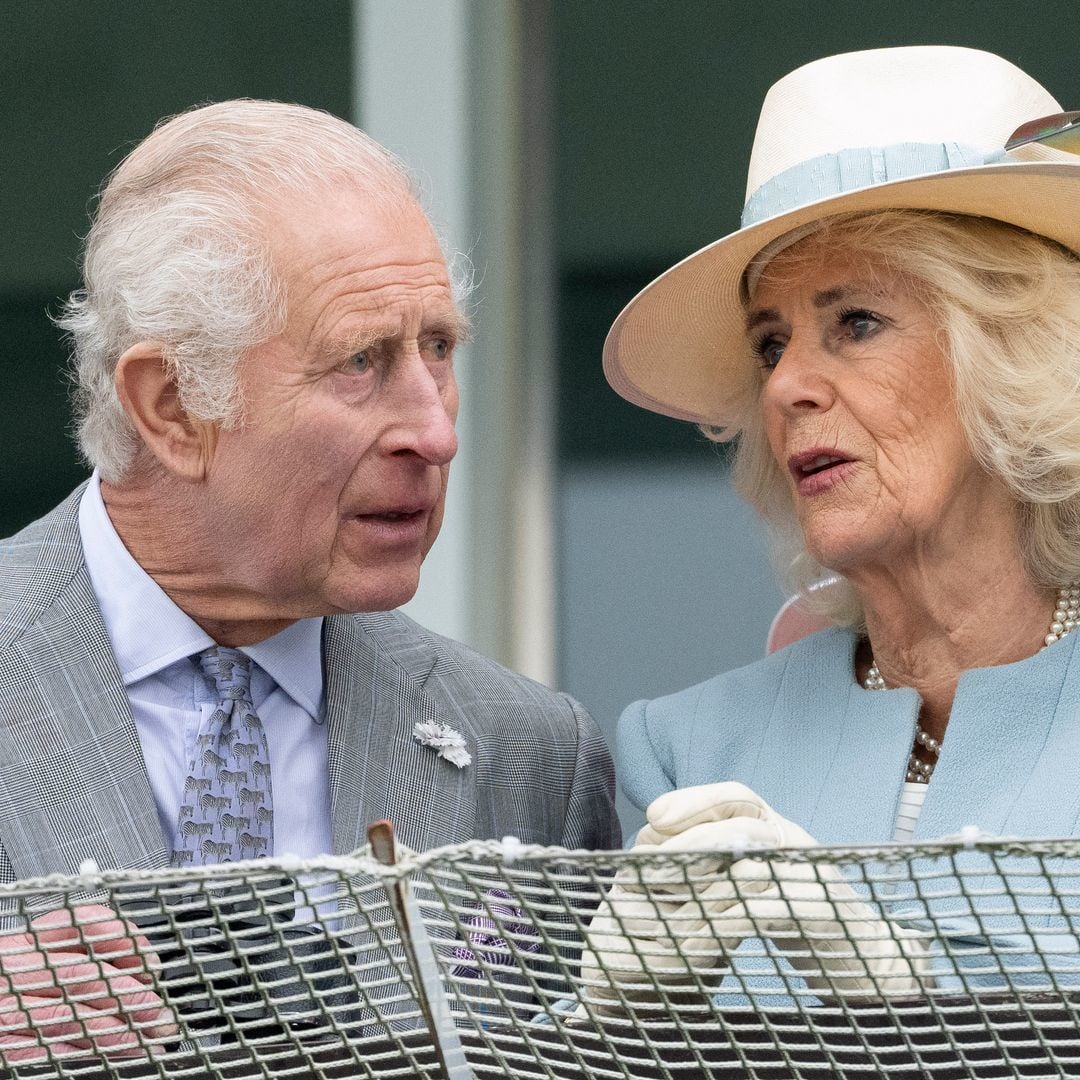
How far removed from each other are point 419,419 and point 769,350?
44cm

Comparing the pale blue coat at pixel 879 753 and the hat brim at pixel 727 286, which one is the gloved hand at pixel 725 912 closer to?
the pale blue coat at pixel 879 753

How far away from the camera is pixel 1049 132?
6.67 ft

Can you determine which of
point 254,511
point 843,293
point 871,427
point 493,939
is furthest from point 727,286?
point 493,939

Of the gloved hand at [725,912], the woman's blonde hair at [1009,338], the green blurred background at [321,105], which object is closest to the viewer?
the gloved hand at [725,912]

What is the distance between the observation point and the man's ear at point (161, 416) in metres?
2.13

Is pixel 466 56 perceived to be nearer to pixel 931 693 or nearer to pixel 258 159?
pixel 258 159

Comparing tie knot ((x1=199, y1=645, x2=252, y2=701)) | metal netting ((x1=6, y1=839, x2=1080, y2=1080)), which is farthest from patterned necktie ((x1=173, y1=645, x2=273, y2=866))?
metal netting ((x1=6, y1=839, x2=1080, y2=1080))

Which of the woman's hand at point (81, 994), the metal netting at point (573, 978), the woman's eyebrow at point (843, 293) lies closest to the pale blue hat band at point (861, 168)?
the woman's eyebrow at point (843, 293)

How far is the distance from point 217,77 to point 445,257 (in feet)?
7.13

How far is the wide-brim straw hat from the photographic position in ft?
6.56

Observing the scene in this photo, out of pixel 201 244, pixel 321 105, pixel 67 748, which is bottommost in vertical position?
pixel 67 748

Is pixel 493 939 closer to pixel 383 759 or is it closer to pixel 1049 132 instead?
pixel 383 759

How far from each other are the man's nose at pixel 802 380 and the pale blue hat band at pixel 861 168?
157 millimetres

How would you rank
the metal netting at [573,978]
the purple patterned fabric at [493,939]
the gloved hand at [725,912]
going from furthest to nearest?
the purple patterned fabric at [493,939] → the gloved hand at [725,912] → the metal netting at [573,978]
